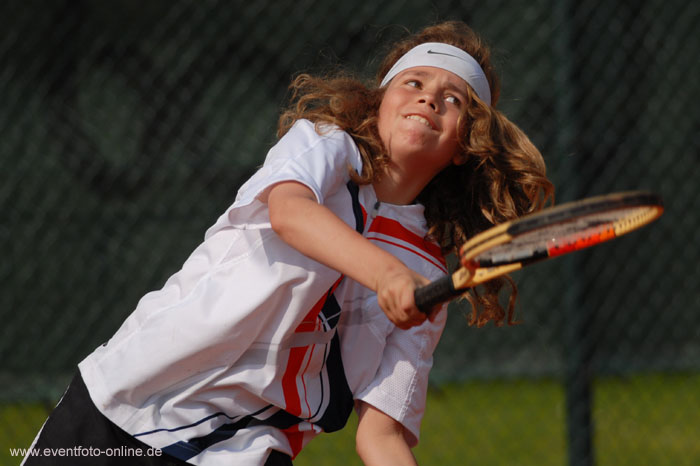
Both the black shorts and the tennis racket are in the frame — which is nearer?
the tennis racket

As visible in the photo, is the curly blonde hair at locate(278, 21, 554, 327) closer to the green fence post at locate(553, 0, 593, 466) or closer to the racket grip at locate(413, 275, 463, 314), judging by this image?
the racket grip at locate(413, 275, 463, 314)

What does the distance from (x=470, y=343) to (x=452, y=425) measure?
0.42 metres

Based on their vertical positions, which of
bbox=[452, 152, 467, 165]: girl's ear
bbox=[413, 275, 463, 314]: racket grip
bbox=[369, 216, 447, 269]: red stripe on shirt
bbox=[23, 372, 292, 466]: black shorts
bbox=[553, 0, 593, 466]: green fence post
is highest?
bbox=[413, 275, 463, 314]: racket grip

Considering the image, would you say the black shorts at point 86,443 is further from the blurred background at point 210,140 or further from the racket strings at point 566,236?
the blurred background at point 210,140

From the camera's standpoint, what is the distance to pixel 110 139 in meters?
3.66

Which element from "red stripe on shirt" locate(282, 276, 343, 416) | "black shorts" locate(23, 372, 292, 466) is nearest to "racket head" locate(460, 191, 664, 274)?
"red stripe on shirt" locate(282, 276, 343, 416)

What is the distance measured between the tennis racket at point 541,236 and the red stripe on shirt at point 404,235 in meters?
0.53

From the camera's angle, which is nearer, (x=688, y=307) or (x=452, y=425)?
(x=452, y=425)

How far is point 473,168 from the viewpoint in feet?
7.07

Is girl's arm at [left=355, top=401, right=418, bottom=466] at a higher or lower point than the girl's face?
lower

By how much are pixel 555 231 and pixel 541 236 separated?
0.07 ft

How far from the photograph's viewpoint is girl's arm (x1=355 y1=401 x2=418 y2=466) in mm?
1992

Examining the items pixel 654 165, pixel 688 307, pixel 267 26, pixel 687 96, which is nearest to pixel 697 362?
pixel 688 307

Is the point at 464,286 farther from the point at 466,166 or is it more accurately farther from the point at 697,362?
the point at 697,362
